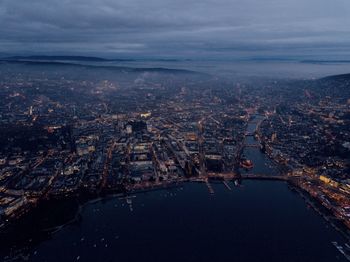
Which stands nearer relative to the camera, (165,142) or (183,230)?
(183,230)

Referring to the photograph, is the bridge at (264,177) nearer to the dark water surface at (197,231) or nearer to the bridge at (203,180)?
the bridge at (203,180)

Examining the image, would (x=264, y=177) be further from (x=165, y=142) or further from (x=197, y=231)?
(x=165, y=142)

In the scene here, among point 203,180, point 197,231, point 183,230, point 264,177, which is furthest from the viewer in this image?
point 264,177

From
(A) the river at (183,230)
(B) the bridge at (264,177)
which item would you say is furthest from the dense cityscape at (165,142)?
(A) the river at (183,230)

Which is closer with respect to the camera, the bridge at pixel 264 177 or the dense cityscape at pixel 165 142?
the dense cityscape at pixel 165 142

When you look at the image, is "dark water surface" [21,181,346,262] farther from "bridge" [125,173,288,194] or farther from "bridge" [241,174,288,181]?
"bridge" [241,174,288,181]

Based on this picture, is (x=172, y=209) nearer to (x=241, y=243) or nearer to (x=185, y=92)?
(x=241, y=243)

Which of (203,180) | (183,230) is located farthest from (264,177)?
(183,230)
